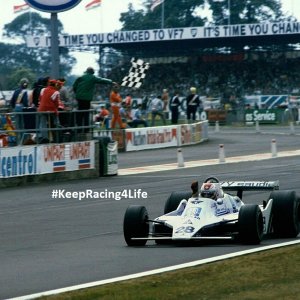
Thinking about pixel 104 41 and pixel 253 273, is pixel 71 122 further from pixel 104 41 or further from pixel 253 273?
pixel 104 41

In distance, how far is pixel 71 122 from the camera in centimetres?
2409

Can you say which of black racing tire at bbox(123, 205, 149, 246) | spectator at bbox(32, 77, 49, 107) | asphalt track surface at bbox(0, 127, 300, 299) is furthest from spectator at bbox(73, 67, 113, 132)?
black racing tire at bbox(123, 205, 149, 246)

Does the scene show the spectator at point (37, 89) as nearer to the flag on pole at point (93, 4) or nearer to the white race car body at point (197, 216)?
the white race car body at point (197, 216)

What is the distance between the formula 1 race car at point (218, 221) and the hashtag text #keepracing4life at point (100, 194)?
6113 millimetres

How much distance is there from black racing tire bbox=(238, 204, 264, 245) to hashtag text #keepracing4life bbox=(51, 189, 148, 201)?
23.4 ft

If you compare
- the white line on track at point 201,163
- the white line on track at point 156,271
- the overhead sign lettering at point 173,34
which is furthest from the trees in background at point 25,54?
the white line on track at point 156,271

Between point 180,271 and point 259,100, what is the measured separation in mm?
49090

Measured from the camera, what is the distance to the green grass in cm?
888

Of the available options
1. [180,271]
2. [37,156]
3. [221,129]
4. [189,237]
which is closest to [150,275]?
[180,271]

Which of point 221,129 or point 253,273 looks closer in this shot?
point 253,273

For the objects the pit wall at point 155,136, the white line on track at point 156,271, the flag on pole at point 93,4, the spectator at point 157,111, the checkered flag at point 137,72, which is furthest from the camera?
the flag on pole at point 93,4

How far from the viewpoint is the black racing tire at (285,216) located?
13250mm

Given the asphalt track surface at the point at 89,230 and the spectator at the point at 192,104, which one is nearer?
the asphalt track surface at the point at 89,230

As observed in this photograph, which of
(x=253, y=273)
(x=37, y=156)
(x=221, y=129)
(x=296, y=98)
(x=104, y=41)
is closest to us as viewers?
(x=253, y=273)
